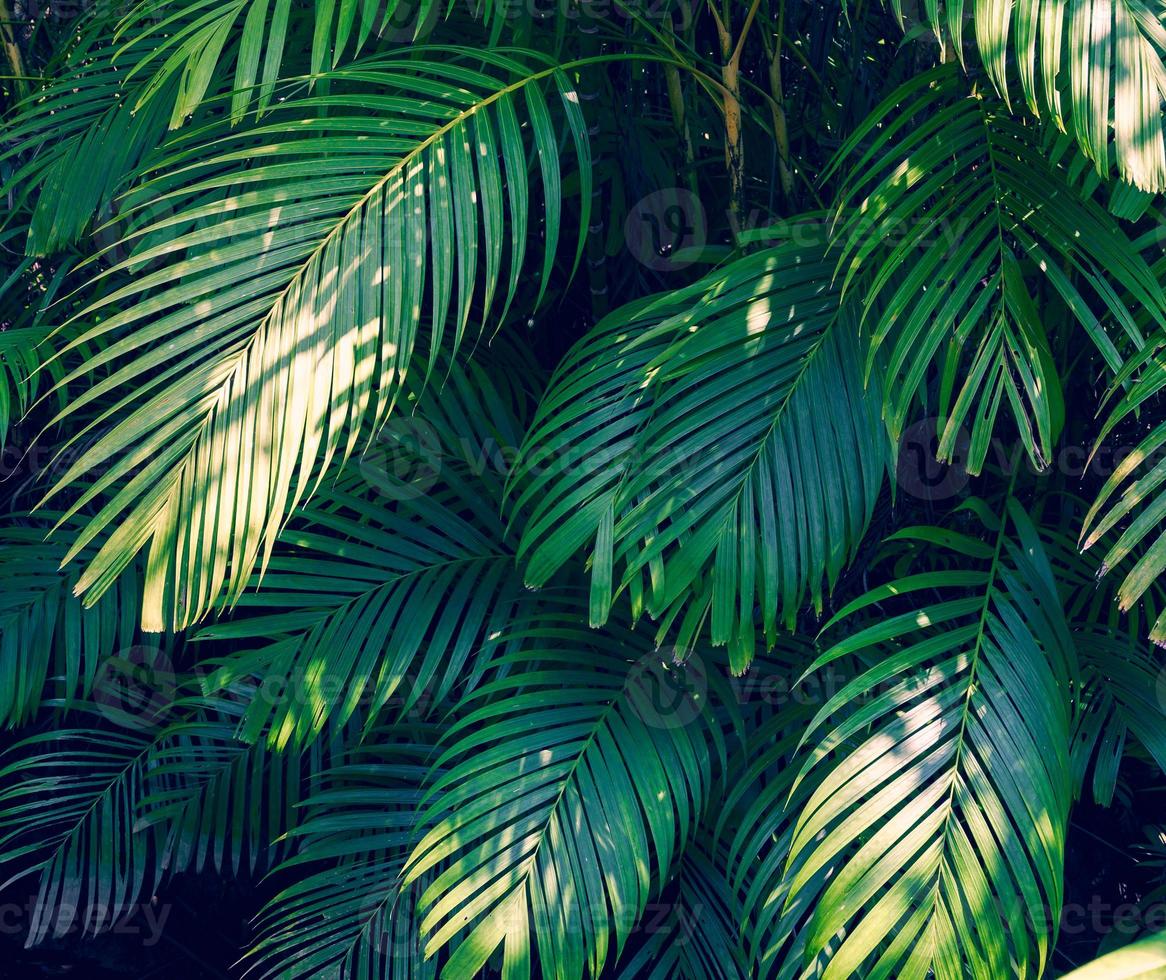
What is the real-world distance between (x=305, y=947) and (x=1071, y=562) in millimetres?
997

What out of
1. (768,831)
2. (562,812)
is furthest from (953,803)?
(562,812)

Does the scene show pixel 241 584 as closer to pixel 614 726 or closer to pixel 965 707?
pixel 614 726

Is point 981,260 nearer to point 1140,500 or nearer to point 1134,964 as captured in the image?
point 1140,500

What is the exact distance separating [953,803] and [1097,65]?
2.05 ft

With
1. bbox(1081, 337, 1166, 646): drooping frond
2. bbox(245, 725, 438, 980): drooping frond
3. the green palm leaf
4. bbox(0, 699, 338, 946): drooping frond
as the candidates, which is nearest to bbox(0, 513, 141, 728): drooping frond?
bbox(0, 699, 338, 946): drooping frond

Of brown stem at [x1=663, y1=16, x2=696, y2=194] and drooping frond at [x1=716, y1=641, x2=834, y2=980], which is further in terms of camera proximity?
brown stem at [x1=663, y1=16, x2=696, y2=194]

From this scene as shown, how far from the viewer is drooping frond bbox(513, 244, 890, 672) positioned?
1061mm

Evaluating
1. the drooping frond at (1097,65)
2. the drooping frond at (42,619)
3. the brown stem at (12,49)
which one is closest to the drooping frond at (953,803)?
the drooping frond at (1097,65)

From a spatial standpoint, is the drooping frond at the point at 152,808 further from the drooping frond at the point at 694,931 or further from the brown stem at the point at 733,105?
the brown stem at the point at 733,105

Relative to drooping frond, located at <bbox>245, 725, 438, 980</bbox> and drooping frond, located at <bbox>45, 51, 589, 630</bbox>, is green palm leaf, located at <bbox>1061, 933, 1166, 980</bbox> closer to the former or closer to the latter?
drooping frond, located at <bbox>45, 51, 589, 630</bbox>

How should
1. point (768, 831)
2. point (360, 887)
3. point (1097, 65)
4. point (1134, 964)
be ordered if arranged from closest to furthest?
point (1134, 964)
point (1097, 65)
point (768, 831)
point (360, 887)

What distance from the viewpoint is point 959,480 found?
1.37 m

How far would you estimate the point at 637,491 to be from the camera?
3.53 ft

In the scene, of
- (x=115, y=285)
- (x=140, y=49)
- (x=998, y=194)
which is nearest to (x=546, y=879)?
(x=998, y=194)
